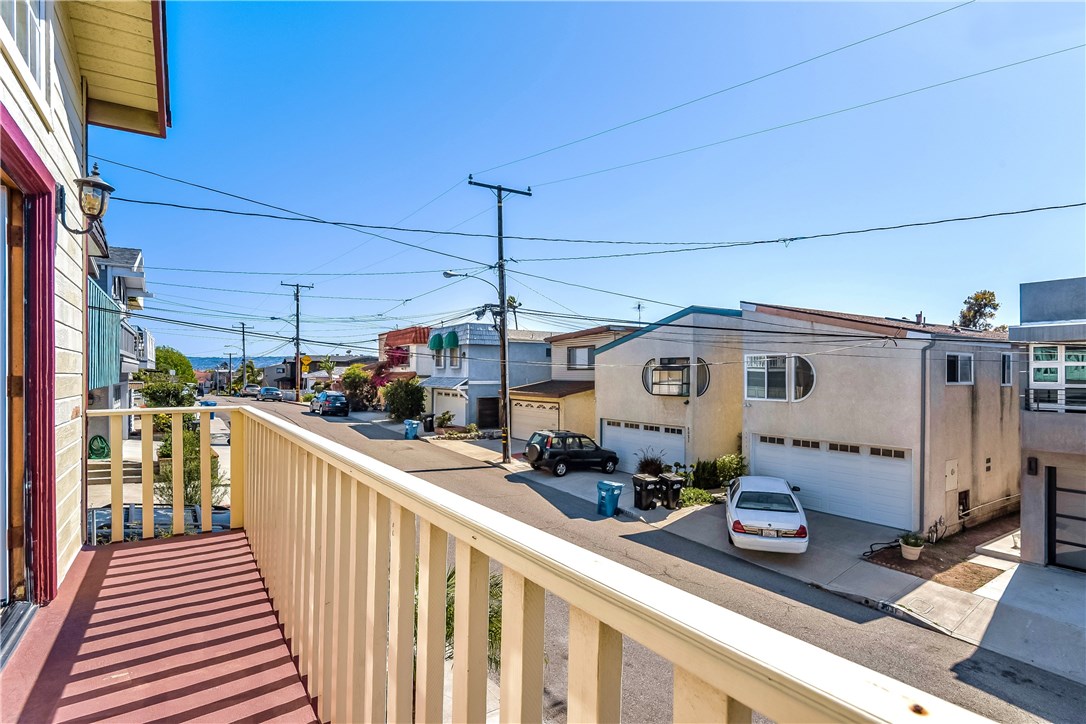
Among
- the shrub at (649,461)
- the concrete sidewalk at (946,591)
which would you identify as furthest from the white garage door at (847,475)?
the shrub at (649,461)

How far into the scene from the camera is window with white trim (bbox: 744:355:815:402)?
1222 centimetres

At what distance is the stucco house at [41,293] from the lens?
2344 millimetres

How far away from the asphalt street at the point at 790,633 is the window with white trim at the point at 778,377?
481 cm

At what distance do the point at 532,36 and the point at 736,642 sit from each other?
10916 millimetres

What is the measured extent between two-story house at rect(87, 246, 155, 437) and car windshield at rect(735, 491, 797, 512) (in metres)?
9.91

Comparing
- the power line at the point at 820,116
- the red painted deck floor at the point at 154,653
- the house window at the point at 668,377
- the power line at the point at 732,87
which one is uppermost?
the power line at the point at 732,87

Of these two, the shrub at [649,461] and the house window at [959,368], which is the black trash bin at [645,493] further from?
the house window at [959,368]

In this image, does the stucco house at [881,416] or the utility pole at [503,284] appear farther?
the utility pole at [503,284]

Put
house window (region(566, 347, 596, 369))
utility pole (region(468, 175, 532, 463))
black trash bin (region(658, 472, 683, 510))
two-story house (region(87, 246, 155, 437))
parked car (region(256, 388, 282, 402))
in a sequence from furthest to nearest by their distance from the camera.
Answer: parked car (region(256, 388, 282, 402))
house window (region(566, 347, 596, 369))
utility pole (region(468, 175, 532, 463))
black trash bin (region(658, 472, 683, 510))
two-story house (region(87, 246, 155, 437))

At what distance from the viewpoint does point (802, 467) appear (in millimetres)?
12234

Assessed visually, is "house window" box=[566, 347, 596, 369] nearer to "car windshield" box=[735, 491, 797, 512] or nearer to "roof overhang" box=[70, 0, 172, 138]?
"car windshield" box=[735, 491, 797, 512]

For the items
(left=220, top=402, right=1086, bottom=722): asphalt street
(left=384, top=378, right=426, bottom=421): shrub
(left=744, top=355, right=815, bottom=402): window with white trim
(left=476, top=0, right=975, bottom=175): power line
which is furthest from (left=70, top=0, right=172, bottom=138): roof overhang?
(left=384, top=378, right=426, bottom=421): shrub

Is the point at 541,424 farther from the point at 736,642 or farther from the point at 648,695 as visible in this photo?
the point at 736,642

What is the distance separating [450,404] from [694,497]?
1598 cm
